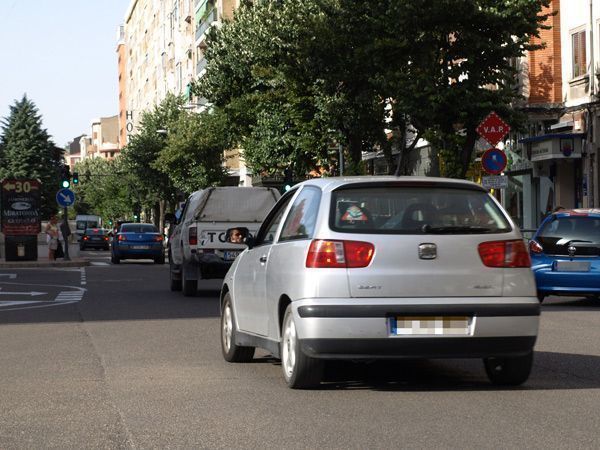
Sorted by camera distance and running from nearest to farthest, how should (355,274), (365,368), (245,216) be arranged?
(355,274)
(365,368)
(245,216)

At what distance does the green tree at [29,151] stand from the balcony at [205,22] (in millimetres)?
37586

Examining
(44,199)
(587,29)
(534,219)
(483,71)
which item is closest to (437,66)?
(483,71)

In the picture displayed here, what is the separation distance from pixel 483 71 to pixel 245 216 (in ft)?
40.5

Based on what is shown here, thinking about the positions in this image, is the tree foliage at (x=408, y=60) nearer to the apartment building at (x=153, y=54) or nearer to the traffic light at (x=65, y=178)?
the traffic light at (x=65, y=178)

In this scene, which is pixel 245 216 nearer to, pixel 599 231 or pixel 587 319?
pixel 599 231

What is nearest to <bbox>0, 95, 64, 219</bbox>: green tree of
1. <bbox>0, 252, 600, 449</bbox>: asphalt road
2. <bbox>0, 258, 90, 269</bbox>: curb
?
<bbox>0, 258, 90, 269</bbox>: curb

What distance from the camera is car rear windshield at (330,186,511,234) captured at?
969 centimetres

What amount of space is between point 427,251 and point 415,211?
0.34 meters

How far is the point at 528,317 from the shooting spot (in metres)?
9.66

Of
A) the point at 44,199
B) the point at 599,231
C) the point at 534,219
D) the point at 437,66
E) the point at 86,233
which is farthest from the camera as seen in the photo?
the point at 44,199

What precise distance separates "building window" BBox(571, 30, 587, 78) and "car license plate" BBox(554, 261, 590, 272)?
17.9 meters

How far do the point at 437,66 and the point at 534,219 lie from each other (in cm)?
841

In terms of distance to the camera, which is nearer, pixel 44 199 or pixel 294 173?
pixel 294 173

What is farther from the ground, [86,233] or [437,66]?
[437,66]
